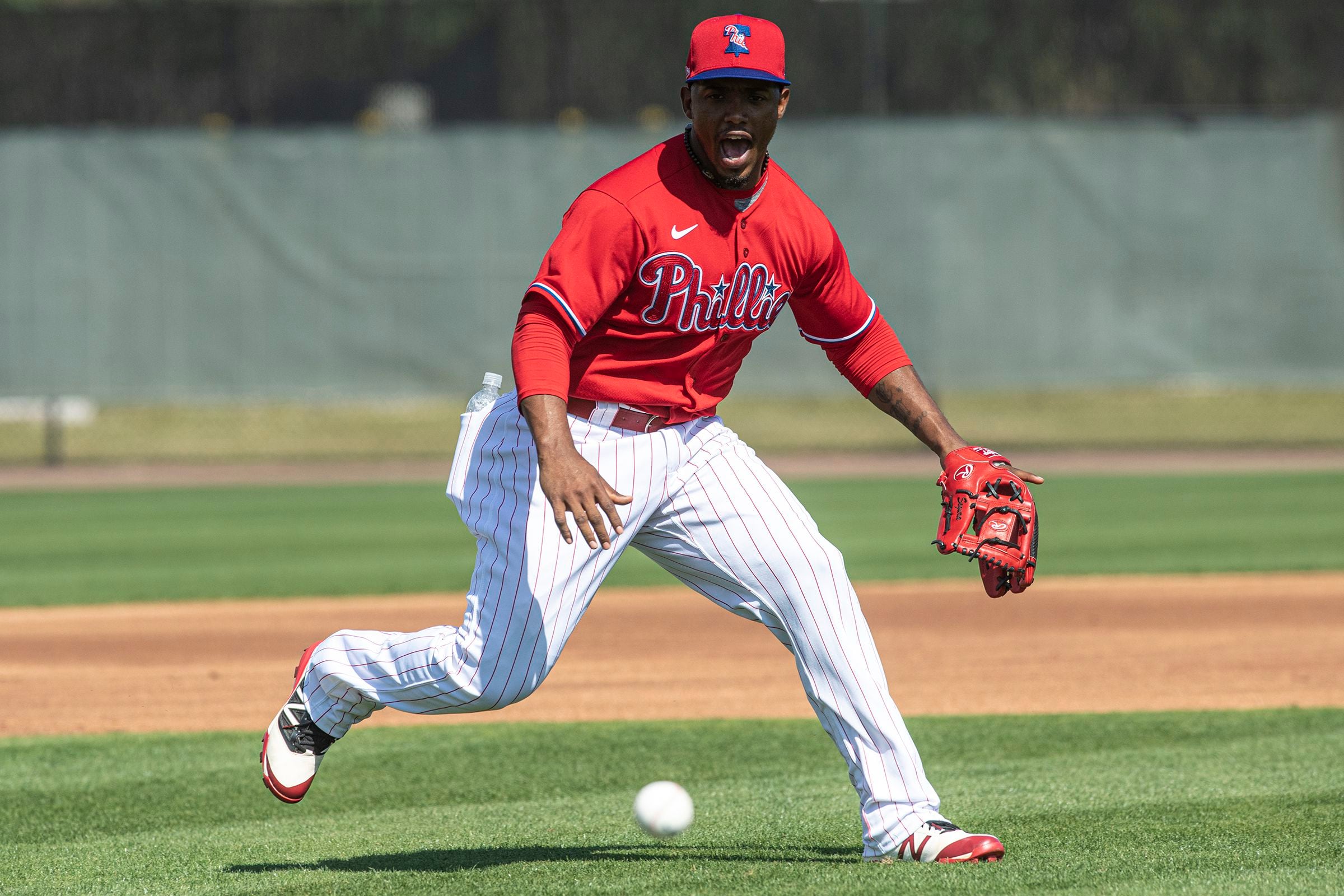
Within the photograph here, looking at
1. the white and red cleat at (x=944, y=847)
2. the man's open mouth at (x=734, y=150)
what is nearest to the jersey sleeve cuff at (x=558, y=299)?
the man's open mouth at (x=734, y=150)

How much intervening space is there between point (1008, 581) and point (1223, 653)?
392 centimetres

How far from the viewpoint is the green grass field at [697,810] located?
3.80 m

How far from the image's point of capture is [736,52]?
3723mm

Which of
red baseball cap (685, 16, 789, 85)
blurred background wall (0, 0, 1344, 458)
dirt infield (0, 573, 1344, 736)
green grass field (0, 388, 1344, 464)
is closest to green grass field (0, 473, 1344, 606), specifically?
dirt infield (0, 573, 1344, 736)

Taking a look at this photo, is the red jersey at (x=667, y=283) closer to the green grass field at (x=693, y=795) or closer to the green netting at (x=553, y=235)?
the green grass field at (x=693, y=795)

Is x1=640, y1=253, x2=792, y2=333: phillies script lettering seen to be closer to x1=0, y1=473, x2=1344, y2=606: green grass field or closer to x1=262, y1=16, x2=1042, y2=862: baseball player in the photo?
x1=262, y1=16, x2=1042, y2=862: baseball player

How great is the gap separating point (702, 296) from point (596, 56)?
1542 cm

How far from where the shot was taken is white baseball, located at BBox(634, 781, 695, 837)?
4.02m

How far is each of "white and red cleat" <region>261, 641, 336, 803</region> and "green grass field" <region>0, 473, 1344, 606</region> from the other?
217 inches

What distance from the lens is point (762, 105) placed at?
3.79 metres

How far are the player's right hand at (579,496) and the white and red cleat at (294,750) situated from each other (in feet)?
2.86

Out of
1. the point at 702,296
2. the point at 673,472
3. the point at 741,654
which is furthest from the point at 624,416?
the point at 741,654

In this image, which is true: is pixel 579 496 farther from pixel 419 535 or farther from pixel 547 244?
pixel 547 244

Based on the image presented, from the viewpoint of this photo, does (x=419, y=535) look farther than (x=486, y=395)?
Yes
